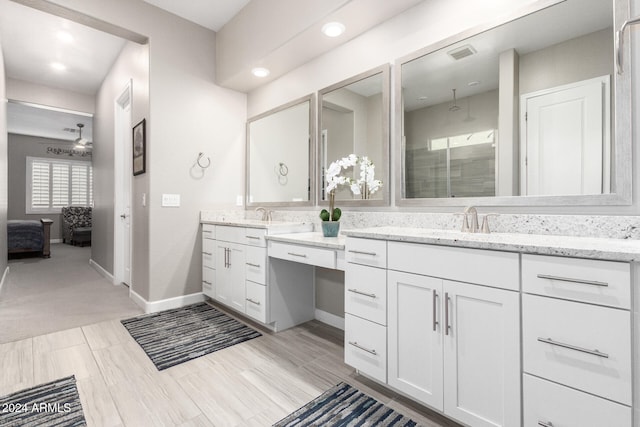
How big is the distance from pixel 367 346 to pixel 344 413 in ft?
1.08

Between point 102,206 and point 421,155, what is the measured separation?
15.5 feet

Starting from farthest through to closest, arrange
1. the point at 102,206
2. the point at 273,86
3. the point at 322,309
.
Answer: the point at 102,206 → the point at 273,86 → the point at 322,309

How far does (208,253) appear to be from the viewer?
315 centimetres

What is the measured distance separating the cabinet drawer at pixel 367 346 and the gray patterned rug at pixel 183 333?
3.24 feet

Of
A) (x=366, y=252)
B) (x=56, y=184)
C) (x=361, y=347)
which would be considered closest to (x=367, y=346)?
(x=361, y=347)

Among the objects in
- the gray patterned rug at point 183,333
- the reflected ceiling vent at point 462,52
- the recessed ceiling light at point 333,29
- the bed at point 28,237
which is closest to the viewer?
the reflected ceiling vent at point 462,52

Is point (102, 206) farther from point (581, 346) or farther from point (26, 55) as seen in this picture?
point (581, 346)

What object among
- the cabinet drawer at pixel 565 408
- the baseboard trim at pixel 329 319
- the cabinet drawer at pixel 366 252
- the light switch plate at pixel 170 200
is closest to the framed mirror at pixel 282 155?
the light switch plate at pixel 170 200

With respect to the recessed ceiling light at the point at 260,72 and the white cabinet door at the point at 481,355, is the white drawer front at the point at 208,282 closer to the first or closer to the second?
the recessed ceiling light at the point at 260,72

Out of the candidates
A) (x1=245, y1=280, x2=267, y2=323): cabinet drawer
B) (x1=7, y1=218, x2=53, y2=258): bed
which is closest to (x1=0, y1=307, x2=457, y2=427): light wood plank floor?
(x1=245, y1=280, x2=267, y2=323): cabinet drawer

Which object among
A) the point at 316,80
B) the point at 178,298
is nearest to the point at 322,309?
the point at 178,298

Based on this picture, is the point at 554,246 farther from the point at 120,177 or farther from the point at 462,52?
the point at 120,177

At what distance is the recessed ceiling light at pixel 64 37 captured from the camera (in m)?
3.38

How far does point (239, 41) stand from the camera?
3.00m
